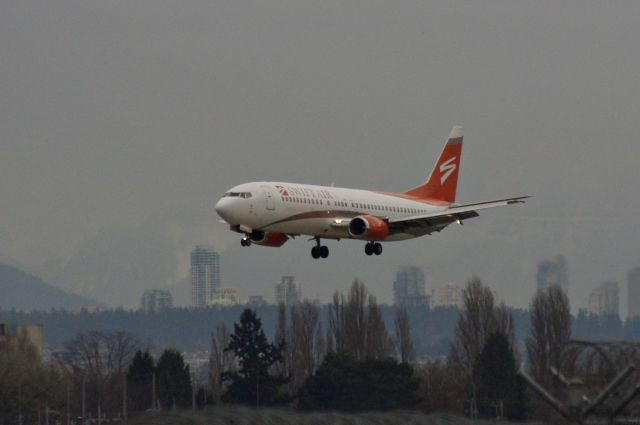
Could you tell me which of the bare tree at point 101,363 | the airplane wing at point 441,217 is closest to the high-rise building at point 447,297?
the bare tree at point 101,363

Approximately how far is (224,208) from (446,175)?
85.4 feet

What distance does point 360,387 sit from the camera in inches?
3568

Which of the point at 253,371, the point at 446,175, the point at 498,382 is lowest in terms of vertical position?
the point at 498,382

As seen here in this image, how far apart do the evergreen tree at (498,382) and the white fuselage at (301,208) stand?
13.2m

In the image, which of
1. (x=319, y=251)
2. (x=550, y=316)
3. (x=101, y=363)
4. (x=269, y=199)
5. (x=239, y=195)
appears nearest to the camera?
(x=239, y=195)

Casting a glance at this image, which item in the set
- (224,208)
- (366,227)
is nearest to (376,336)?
(366,227)

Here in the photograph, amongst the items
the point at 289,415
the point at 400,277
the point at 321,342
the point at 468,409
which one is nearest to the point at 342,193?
the point at 468,409

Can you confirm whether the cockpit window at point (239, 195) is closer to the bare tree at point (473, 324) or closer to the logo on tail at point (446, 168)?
the logo on tail at point (446, 168)

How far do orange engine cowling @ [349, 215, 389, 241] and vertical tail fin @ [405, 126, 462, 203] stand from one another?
10.6 m

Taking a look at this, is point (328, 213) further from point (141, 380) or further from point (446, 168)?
point (141, 380)

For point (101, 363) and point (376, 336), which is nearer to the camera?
point (376, 336)

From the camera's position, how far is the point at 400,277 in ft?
609

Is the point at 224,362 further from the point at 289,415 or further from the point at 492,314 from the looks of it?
the point at 289,415

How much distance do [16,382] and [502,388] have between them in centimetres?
2936
